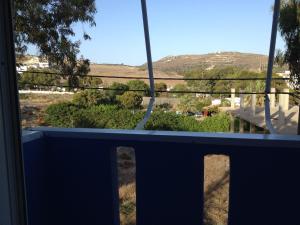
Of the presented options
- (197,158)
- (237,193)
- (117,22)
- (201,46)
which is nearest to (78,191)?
(197,158)

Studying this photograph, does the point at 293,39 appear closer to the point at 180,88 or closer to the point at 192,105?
the point at 192,105

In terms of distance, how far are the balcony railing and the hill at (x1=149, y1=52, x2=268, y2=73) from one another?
1113 mm

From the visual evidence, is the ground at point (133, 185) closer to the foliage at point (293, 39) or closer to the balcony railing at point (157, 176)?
the balcony railing at point (157, 176)

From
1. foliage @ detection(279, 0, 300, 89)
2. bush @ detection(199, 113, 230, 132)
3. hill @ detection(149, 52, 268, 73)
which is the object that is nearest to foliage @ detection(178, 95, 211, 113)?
bush @ detection(199, 113, 230, 132)

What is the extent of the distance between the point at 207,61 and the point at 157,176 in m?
1.63

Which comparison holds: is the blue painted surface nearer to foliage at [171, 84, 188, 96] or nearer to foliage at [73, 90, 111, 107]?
foliage at [171, 84, 188, 96]

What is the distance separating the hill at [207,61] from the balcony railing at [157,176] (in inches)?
43.8

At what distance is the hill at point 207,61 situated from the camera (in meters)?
2.89

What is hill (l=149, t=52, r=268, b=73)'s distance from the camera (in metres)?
2.89

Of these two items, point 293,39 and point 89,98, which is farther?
point 89,98

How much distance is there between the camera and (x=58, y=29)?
15.6 feet

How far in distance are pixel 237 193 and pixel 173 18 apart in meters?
2.17

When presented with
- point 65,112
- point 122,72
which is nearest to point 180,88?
point 122,72

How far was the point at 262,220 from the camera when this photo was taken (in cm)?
167
